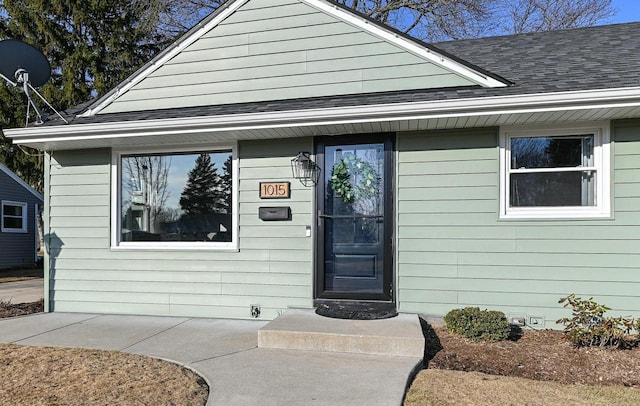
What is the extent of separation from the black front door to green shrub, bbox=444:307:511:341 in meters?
0.97

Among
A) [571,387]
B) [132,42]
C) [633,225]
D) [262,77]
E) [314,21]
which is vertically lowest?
[571,387]

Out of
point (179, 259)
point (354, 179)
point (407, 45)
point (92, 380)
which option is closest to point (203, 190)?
point (179, 259)

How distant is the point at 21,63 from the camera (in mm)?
5859

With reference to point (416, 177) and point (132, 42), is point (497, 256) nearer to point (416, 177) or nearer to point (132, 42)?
point (416, 177)

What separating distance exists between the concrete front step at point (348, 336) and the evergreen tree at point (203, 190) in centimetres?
209

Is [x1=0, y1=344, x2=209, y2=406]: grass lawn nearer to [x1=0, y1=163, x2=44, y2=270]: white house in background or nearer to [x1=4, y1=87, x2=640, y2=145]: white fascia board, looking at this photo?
[x1=4, y1=87, x2=640, y2=145]: white fascia board

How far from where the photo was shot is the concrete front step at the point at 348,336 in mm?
3898

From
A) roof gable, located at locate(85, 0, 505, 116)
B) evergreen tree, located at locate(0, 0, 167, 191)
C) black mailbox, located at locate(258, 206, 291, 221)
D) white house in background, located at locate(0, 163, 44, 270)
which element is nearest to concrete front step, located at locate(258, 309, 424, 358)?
black mailbox, located at locate(258, 206, 291, 221)

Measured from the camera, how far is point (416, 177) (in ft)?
16.8

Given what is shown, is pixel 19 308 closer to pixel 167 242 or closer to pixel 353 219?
pixel 167 242

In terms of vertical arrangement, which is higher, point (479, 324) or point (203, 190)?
point (203, 190)

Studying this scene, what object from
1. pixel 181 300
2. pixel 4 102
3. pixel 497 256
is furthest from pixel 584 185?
pixel 4 102

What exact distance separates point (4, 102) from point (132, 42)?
215 inches

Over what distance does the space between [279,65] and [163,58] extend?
5.72 ft
